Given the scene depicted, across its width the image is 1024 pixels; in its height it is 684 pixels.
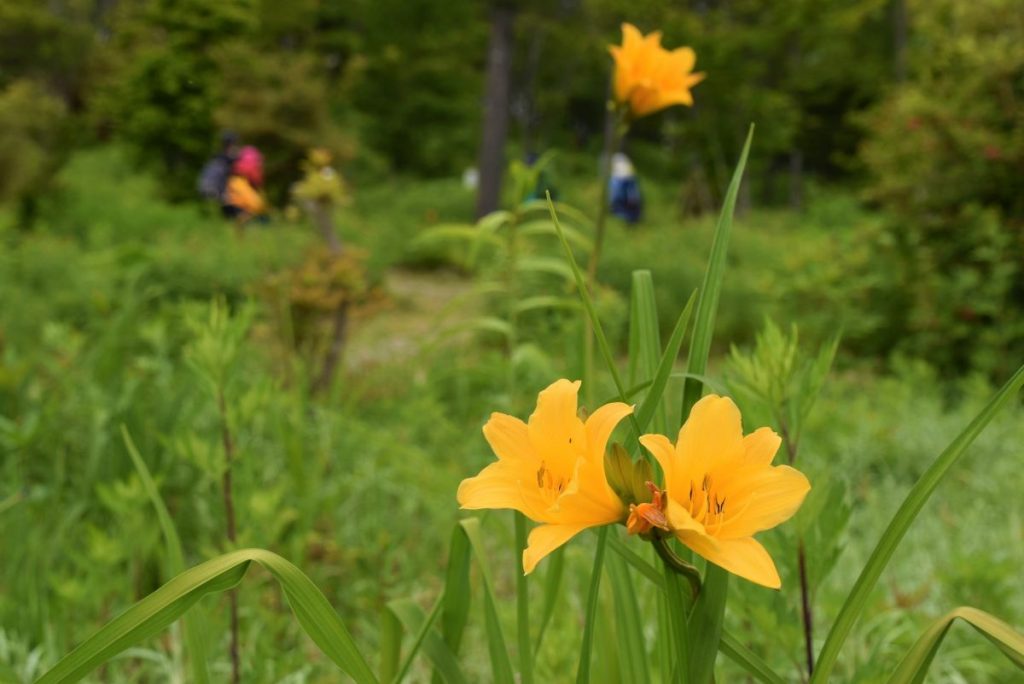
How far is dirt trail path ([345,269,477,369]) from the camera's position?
5.08 meters

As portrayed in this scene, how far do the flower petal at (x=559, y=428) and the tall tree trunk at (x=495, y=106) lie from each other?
10.4m

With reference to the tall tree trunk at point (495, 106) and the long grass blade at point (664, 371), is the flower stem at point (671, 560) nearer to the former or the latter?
the long grass blade at point (664, 371)

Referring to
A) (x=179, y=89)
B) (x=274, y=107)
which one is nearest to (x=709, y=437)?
(x=274, y=107)

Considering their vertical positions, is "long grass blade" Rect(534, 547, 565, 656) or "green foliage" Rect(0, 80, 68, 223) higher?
"long grass blade" Rect(534, 547, 565, 656)

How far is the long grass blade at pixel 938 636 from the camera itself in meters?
0.50

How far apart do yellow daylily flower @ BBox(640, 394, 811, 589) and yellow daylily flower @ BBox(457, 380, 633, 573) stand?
36 mm

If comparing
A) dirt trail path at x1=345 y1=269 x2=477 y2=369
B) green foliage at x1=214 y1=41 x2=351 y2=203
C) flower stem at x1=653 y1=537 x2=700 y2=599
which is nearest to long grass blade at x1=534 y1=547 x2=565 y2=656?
flower stem at x1=653 y1=537 x2=700 y2=599

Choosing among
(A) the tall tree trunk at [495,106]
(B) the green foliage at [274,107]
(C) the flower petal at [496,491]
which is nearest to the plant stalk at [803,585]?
(C) the flower petal at [496,491]

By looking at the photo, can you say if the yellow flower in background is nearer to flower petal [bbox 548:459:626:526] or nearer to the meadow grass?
the meadow grass

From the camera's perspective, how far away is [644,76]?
1138 millimetres

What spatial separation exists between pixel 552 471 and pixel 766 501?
0.12 metres

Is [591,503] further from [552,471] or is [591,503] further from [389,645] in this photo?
[389,645]

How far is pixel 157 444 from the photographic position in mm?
2041

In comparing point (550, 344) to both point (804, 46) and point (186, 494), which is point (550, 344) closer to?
point (186, 494)
